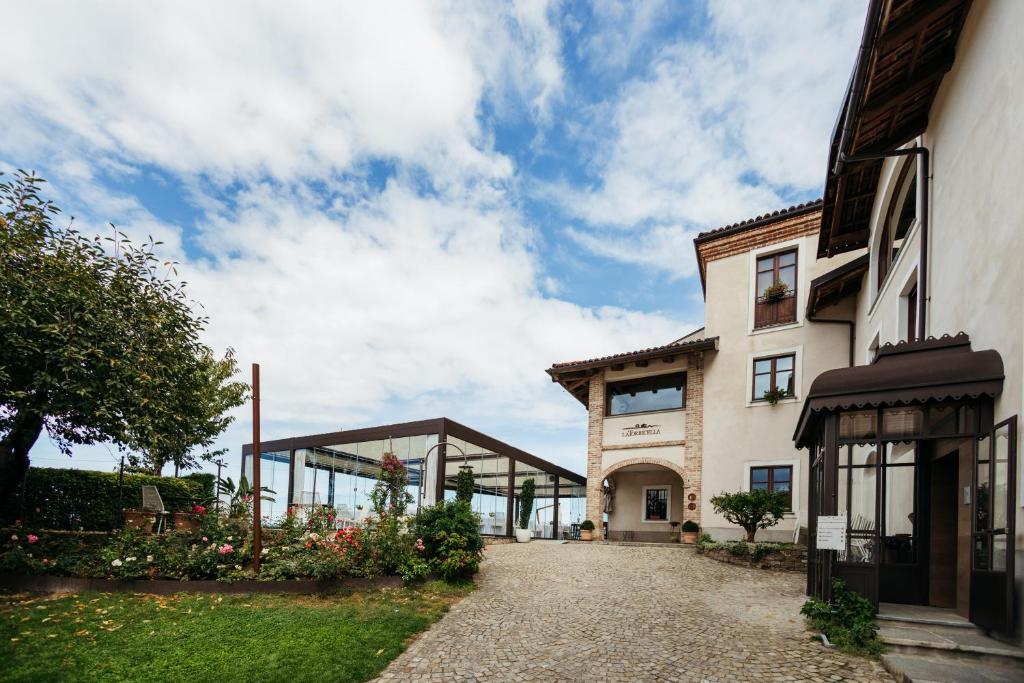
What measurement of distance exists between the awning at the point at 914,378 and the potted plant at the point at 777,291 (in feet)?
32.5

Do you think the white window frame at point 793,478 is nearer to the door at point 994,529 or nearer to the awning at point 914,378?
the awning at point 914,378

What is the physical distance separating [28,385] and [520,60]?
907cm

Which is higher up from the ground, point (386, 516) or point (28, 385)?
point (28, 385)

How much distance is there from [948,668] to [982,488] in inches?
72.1

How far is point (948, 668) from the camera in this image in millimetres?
4930

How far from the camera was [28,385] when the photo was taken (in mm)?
9250

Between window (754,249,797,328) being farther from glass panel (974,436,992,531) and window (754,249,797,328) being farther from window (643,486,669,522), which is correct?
glass panel (974,436,992,531)

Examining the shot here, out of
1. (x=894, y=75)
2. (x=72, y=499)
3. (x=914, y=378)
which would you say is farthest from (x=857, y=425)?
(x=72, y=499)

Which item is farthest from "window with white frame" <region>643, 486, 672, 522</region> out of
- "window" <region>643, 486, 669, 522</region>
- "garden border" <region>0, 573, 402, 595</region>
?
"garden border" <region>0, 573, 402, 595</region>

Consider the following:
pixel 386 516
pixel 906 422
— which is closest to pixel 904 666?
pixel 906 422

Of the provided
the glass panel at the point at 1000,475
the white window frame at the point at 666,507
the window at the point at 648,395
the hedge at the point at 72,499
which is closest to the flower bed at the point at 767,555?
the window at the point at 648,395

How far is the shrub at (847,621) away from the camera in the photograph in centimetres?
570

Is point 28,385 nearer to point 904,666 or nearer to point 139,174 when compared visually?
point 139,174

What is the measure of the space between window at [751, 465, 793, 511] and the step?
10.0m
